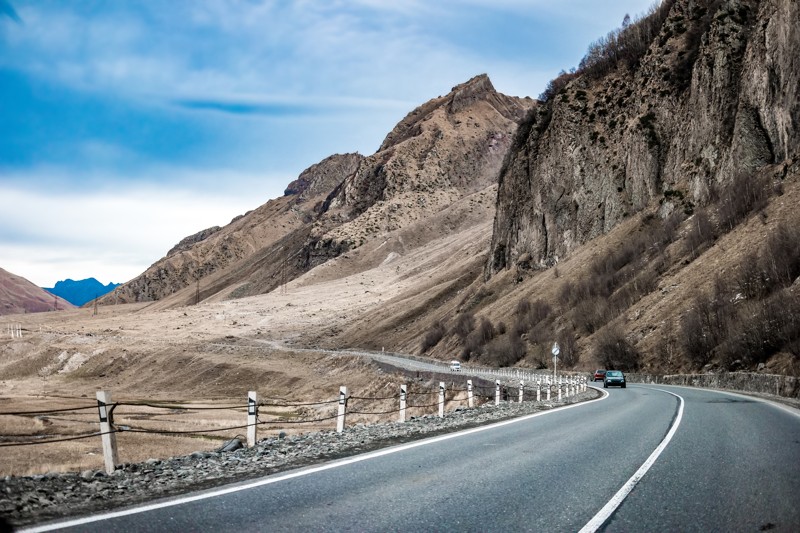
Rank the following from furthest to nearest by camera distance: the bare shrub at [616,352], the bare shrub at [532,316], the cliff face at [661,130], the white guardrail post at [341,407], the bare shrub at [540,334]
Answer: the bare shrub at [532,316], the bare shrub at [540,334], the cliff face at [661,130], the bare shrub at [616,352], the white guardrail post at [341,407]

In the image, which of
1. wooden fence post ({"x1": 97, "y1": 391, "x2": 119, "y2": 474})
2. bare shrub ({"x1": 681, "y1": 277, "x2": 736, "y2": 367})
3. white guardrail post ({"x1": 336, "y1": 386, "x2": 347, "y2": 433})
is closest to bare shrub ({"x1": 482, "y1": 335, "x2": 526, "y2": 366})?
bare shrub ({"x1": 681, "y1": 277, "x2": 736, "y2": 367})

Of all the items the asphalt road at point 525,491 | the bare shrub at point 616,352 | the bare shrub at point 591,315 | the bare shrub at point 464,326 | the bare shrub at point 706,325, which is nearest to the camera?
the asphalt road at point 525,491

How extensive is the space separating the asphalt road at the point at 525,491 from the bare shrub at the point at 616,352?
38.3 meters

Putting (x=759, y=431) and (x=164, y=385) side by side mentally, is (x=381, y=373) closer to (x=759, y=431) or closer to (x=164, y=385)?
(x=164, y=385)

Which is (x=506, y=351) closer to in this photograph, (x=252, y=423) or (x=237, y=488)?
(x=252, y=423)

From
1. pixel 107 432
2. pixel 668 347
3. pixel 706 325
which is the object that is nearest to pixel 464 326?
pixel 668 347

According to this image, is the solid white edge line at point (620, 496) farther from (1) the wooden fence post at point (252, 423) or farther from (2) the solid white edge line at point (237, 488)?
(1) the wooden fence post at point (252, 423)

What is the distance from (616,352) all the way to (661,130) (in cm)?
3335

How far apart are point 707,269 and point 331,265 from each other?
134 meters

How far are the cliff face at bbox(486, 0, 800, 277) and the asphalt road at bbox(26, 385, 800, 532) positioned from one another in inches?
2012

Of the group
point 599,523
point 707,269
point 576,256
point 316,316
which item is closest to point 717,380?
point 707,269

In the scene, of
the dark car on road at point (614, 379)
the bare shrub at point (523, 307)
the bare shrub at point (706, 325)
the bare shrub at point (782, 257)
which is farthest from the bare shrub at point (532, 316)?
the dark car on road at point (614, 379)

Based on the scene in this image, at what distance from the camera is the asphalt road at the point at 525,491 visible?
6.11 meters

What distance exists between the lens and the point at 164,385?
7738 cm
